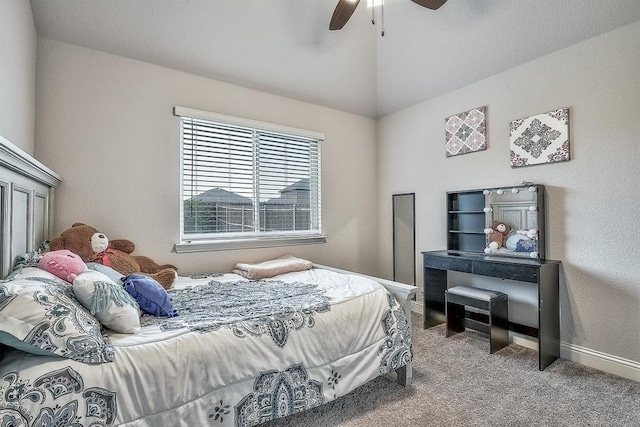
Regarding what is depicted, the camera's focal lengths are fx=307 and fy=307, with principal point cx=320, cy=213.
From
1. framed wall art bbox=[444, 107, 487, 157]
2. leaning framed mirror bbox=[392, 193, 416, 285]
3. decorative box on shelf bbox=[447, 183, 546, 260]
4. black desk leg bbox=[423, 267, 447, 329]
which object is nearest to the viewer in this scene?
decorative box on shelf bbox=[447, 183, 546, 260]

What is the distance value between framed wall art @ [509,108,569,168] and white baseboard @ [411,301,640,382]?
151 cm

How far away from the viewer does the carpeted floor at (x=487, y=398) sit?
172 cm

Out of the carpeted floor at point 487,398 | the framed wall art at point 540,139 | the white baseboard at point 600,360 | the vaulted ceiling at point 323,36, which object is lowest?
the carpeted floor at point 487,398

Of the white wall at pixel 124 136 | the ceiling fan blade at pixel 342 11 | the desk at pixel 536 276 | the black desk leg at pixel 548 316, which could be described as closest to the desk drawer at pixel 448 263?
the desk at pixel 536 276

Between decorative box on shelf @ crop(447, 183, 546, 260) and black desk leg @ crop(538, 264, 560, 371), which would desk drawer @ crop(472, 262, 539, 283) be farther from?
decorative box on shelf @ crop(447, 183, 546, 260)

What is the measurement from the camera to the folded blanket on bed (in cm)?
278

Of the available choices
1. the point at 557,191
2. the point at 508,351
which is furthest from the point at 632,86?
the point at 508,351

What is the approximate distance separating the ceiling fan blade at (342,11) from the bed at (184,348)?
6.14 feet

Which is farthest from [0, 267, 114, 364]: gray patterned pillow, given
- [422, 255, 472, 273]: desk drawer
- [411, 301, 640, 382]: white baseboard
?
[411, 301, 640, 382]: white baseboard

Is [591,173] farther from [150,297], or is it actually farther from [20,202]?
[20,202]

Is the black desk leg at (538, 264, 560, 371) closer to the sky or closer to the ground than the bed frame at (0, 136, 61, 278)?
closer to the ground

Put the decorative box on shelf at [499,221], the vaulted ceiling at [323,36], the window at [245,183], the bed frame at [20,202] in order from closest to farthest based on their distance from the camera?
the bed frame at [20,202], the vaulted ceiling at [323,36], the decorative box on shelf at [499,221], the window at [245,183]

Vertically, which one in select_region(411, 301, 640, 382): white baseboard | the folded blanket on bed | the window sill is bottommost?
select_region(411, 301, 640, 382): white baseboard

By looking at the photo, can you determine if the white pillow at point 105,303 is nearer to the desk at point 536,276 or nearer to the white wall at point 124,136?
the white wall at point 124,136
